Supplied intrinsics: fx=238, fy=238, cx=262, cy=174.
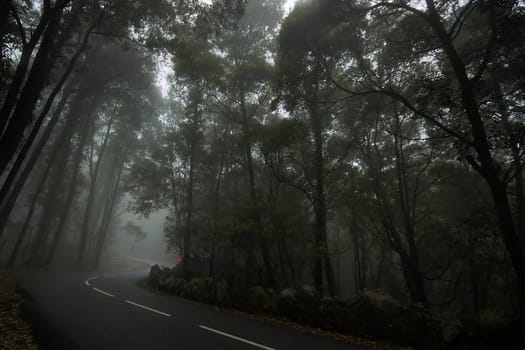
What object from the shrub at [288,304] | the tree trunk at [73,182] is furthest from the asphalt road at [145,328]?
the tree trunk at [73,182]

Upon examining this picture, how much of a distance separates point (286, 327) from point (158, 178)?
11295 mm

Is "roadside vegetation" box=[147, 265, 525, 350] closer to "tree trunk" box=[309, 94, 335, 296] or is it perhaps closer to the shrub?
the shrub

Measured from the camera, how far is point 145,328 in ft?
19.0

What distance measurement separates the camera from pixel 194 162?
1465 centimetres

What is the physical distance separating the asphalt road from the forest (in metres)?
2.70

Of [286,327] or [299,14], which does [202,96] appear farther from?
[286,327]

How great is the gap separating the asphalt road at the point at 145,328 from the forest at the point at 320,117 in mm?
2698

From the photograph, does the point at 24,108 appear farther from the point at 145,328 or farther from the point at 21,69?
the point at 145,328

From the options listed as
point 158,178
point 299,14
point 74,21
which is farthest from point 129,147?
point 299,14

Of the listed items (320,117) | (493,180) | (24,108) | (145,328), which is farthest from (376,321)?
(24,108)

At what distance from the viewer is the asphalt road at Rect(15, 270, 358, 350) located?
491 cm

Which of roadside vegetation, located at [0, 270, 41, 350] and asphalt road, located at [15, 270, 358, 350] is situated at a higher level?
asphalt road, located at [15, 270, 358, 350]

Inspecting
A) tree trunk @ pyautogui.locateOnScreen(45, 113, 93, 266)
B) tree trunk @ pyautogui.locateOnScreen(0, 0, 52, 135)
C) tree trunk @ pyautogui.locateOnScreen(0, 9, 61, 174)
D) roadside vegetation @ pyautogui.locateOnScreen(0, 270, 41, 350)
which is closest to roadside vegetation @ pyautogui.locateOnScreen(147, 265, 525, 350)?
roadside vegetation @ pyautogui.locateOnScreen(0, 270, 41, 350)

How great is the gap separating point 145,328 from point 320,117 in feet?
29.7
